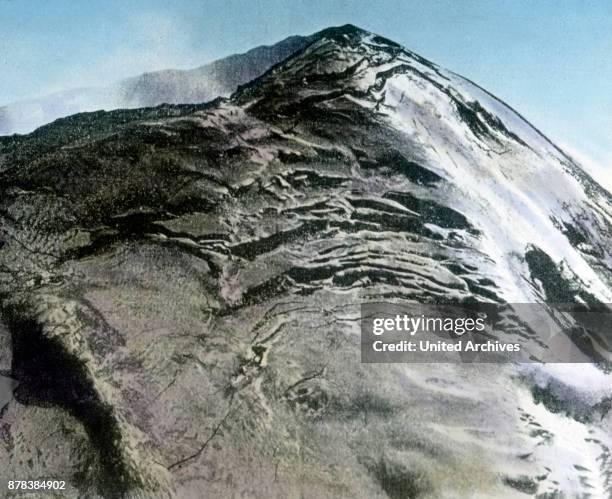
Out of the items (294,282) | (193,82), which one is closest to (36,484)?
(294,282)

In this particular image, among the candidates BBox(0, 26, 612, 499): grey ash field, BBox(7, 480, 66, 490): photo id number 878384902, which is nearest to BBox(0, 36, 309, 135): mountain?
BBox(0, 26, 612, 499): grey ash field

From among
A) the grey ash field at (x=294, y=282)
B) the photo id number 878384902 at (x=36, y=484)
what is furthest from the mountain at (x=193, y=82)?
the photo id number 878384902 at (x=36, y=484)

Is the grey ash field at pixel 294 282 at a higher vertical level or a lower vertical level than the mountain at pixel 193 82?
lower

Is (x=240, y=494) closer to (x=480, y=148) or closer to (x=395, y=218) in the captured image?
(x=395, y=218)

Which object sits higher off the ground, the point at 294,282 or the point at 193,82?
the point at 193,82

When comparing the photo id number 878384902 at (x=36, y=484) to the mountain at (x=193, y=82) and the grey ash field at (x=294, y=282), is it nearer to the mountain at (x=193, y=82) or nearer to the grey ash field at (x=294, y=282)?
the grey ash field at (x=294, y=282)

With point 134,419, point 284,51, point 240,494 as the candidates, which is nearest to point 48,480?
point 134,419

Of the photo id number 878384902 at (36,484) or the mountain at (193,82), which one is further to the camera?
the mountain at (193,82)

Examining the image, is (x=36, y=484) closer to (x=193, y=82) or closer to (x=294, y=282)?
(x=294, y=282)
